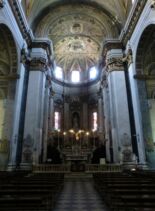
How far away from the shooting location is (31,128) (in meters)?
14.3

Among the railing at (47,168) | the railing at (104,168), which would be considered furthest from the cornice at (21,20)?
the railing at (104,168)

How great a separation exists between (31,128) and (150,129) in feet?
27.4

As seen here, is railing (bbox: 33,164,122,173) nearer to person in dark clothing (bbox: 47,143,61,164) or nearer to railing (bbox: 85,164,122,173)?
railing (bbox: 85,164,122,173)

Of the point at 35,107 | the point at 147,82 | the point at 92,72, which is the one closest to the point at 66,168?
the point at 35,107

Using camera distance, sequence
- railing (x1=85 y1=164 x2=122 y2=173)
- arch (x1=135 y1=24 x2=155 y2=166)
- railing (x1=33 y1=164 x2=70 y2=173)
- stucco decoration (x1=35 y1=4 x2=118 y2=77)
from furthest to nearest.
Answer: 1. stucco decoration (x1=35 y1=4 x2=118 y2=77)
2. railing (x1=85 y1=164 x2=122 y2=173)
3. railing (x1=33 y1=164 x2=70 y2=173)
4. arch (x1=135 y1=24 x2=155 y2=166)

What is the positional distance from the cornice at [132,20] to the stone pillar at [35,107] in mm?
6851

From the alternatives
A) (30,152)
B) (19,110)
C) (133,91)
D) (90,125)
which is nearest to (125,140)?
(133,91)

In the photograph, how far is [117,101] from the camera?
15.2 meters

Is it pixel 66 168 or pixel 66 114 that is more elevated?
pixel 66 114

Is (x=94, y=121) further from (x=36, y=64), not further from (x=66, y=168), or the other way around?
(x=66, y=168)

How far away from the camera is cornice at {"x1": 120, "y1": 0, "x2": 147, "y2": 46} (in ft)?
40.1

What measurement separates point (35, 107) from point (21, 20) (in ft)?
21.1

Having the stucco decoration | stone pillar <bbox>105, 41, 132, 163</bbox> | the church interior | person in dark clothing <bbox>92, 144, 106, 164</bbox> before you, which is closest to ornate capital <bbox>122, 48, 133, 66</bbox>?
the church interior

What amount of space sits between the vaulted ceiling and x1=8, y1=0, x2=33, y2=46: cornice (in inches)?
70.3
